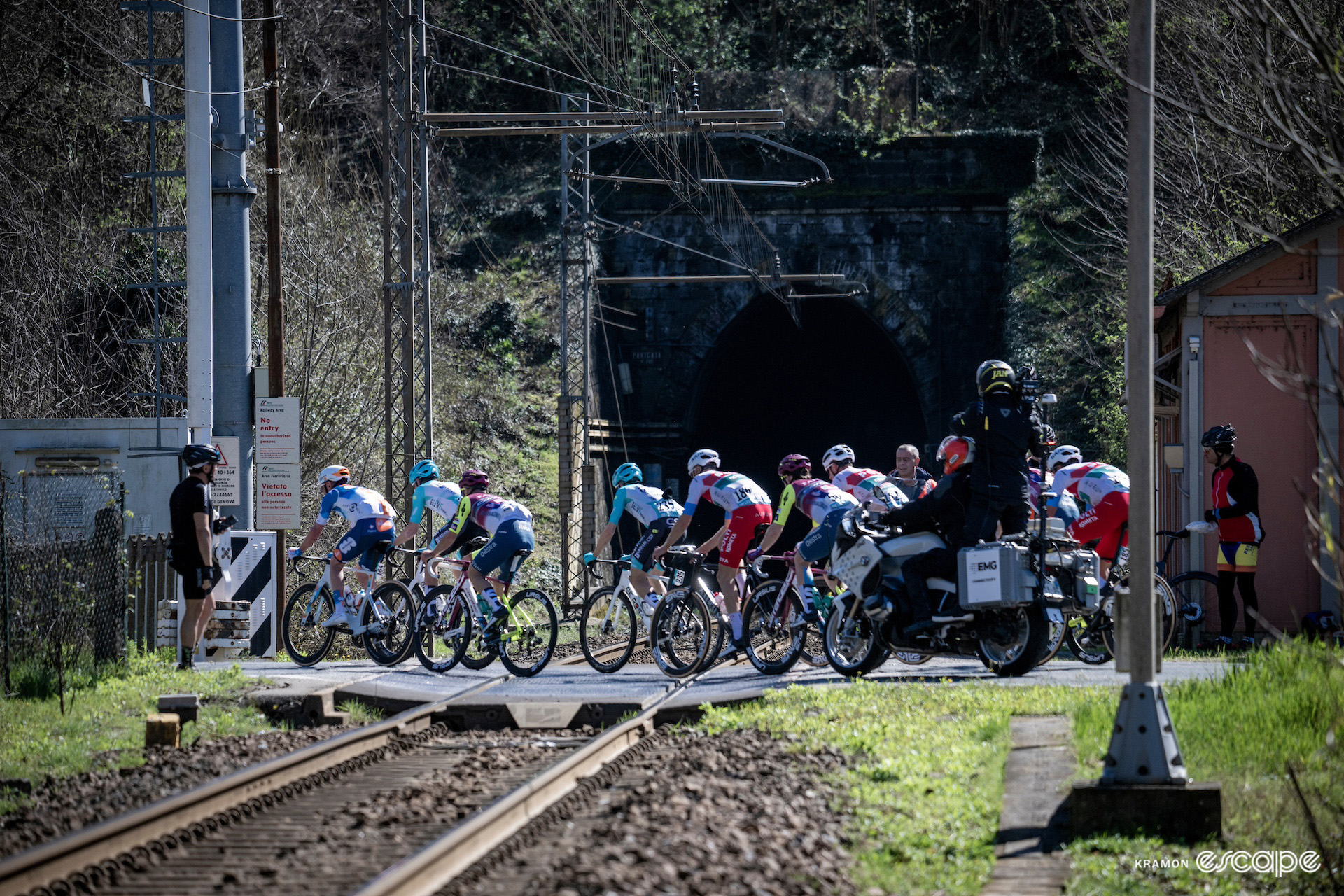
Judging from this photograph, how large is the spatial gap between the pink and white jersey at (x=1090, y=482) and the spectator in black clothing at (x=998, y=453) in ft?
6.61

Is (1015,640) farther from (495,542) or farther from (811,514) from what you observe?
(495,542)

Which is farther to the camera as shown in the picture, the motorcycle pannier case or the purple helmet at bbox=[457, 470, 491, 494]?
the purple helmet at bbox=[457, 470, 491, 494]

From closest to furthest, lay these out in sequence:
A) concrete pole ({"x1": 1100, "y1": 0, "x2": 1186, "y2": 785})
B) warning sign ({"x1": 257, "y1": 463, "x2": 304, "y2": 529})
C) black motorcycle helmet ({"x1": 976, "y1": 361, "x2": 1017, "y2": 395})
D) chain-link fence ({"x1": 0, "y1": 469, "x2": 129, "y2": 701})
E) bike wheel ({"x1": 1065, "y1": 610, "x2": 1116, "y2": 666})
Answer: concrete pole ({"x1": 1100, "y1": 0, "x2": 1186, "y2": 785}), black motorcycle helmet ({"x1": 976, "y1": 361, "x2": 1017, "y2": 395}), chain-link fence ({"x1": 0, "y1": 469, "x2": 129, "y2": 701}), bike wheel ({"x1": 1065, "y1": 610, "x2": 1116, "y2": 666}), warning sign ({"x1": 257, "y1": 463, "x2": 304, "y2": 529})

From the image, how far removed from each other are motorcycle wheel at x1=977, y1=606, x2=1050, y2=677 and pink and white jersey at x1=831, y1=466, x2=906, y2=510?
1.92 m

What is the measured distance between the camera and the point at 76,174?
28.8 meters

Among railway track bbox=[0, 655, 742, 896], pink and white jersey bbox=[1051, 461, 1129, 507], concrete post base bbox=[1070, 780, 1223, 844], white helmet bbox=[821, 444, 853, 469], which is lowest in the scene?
railway track bbox=[0, 655, 742, 896]

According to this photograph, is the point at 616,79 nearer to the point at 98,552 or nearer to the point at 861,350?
the point at 98,552

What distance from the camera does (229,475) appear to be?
15.6 meters

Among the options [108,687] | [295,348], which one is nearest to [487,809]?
[108,687]

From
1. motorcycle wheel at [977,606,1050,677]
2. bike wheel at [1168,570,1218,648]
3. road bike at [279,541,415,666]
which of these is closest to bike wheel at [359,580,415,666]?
road bike at [279,541,415,666]

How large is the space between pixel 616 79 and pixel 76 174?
623 inches

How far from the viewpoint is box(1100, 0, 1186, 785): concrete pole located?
21.3 ft

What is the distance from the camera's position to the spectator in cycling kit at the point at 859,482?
13289 mm

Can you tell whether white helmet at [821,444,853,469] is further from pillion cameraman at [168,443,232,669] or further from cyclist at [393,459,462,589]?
pillion cameraman at [168,443,232,669]
